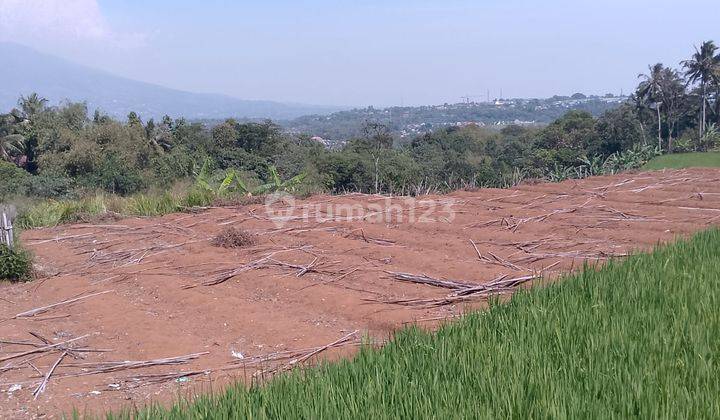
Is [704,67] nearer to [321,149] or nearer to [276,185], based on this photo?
[321,149]

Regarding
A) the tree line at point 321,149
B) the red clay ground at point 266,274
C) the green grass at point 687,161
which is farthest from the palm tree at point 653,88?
the red clay ground at point 266,274

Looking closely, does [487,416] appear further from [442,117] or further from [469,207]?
[442,117]

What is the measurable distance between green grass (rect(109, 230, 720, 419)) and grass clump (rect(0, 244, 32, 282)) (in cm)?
447

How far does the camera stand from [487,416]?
2521 millimetres

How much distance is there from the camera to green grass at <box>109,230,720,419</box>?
105 inches

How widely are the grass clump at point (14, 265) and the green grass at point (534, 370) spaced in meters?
4.47

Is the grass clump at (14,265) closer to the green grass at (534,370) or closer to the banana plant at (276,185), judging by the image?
the green grass at (534,370)

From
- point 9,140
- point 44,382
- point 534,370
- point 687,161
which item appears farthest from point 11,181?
point 687,161

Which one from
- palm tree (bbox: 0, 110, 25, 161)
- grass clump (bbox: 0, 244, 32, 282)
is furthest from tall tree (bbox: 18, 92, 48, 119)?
grass clump (bbox: 0, 244, 32, 282)

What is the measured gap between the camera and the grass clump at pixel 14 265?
6695 mm

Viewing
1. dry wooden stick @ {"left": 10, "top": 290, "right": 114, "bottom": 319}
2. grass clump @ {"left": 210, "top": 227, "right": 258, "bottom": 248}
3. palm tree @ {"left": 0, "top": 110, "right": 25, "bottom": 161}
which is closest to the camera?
dry wooden stick @ {"left": 10, "top": 290, "right": 114, "bottom": 319}

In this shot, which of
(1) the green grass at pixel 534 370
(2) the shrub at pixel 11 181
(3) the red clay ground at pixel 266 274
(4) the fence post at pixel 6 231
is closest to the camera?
(1) the green grass at pixel 534 370

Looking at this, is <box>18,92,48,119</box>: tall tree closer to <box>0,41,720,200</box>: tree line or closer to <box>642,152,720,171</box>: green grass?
<box>0,41,720,200</box>: tree line

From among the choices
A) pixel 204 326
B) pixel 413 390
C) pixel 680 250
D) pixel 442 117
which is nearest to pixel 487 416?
pixel 413 390
